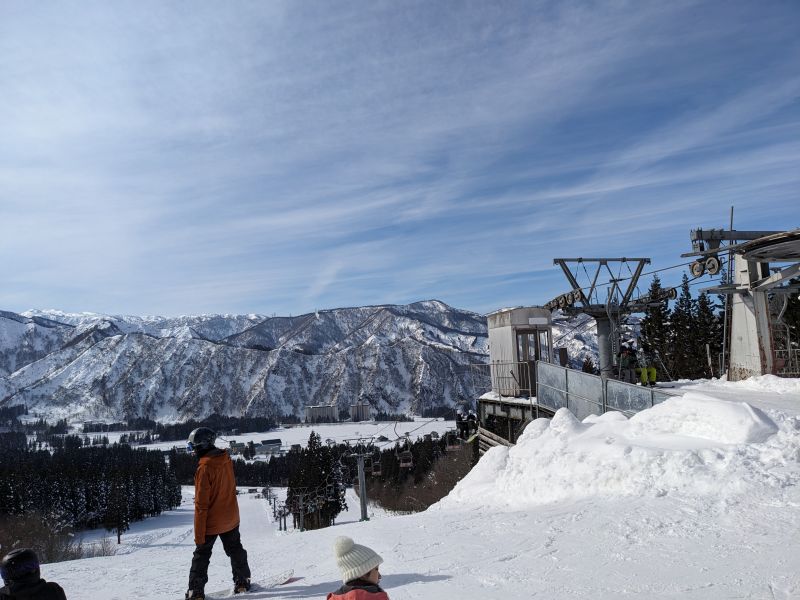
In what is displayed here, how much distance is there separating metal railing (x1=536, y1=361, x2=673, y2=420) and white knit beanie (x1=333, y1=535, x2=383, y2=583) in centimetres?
957

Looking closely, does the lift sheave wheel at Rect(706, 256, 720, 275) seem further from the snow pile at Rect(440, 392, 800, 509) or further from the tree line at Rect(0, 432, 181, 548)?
the tree line at Rect(0, 432, 181, 548)

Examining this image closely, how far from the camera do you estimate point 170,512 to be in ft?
390

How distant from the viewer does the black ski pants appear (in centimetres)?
600

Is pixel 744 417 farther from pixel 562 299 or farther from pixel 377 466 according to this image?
pixel 377 466

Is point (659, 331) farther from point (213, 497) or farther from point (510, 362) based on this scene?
point (213, 497)

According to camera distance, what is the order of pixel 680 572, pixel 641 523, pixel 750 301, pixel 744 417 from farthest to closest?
pixel 750 301 → pixel 744 417 → pixel 641 523 → pixel 680 572

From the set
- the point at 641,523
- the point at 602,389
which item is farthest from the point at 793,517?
the point at 602,389

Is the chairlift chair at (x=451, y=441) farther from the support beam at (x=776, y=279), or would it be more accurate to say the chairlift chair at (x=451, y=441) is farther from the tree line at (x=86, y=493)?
the tree line at (x=86, y=493)

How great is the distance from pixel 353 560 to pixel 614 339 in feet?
65.5

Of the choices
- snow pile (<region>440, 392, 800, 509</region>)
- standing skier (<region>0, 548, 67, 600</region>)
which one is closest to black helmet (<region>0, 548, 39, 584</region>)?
standing skier (<region>0, 548, 67, 600</region>)

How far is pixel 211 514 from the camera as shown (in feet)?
20.4

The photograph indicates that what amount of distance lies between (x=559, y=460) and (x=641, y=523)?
9.13ft

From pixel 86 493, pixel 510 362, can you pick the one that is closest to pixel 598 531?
pixel 510 362

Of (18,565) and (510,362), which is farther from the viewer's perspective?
(510,362)
